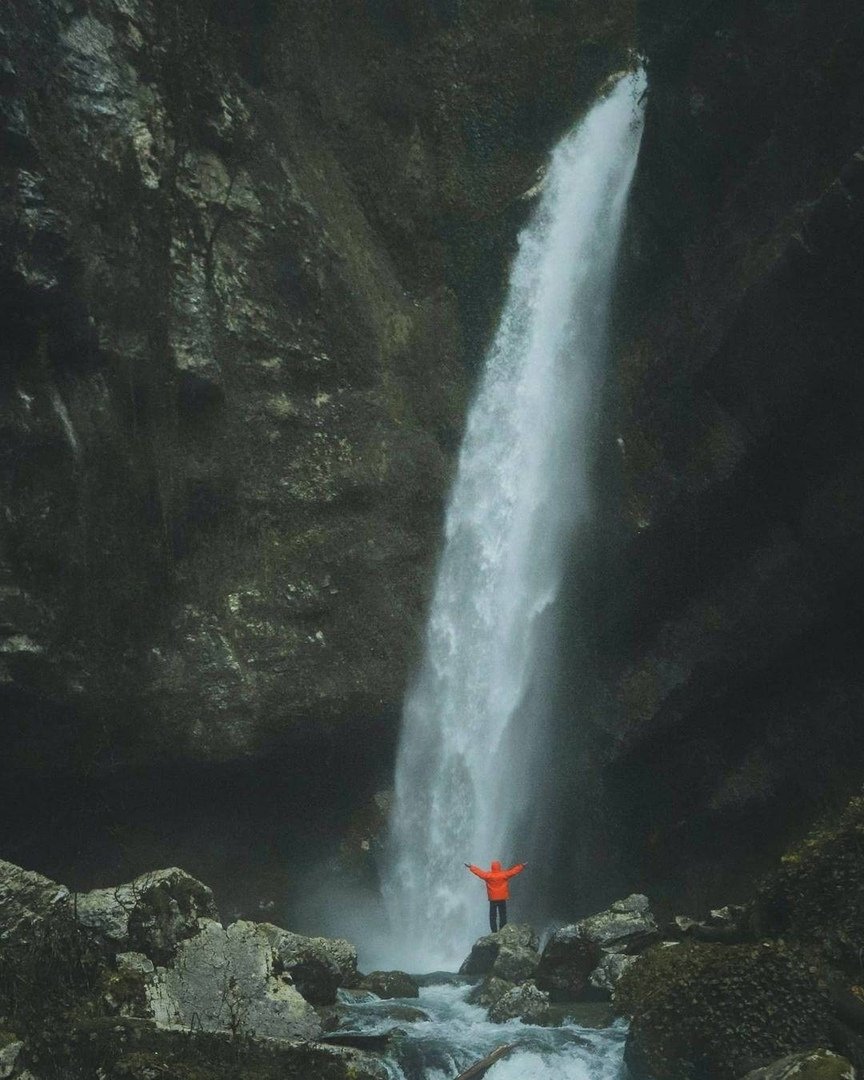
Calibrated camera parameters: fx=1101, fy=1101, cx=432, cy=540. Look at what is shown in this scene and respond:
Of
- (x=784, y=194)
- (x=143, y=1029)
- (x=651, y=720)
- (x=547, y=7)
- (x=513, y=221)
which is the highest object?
(x=547, y=7)

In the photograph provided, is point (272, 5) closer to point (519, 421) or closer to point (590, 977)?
point (519, 421)

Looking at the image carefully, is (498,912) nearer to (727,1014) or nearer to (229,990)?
(229,990)

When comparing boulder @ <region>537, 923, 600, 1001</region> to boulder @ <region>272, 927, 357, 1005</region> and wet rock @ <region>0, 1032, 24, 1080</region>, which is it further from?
wet rock @ <region>0, 1032, 24, 1080</region>

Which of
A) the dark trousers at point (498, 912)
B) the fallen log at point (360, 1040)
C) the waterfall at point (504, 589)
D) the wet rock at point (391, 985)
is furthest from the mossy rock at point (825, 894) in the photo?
the waterfall at point (504, 589)

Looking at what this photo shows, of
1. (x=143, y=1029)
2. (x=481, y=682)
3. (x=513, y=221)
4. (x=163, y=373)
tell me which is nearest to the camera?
(x=143, y=1029)

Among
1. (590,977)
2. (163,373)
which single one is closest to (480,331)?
(163,373)

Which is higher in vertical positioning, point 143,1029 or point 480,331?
point 480,331

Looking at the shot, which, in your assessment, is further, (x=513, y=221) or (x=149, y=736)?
(x=513, y=221)

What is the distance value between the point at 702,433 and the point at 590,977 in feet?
29.6

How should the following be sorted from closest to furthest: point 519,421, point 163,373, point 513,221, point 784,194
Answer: point 784,194, point 163,373, point 519,421, point 513,221

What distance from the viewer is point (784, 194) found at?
57.0ft

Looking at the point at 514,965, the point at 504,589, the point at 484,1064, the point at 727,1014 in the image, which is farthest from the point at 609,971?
the point at 504,589

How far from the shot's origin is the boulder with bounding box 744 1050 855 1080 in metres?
8.69

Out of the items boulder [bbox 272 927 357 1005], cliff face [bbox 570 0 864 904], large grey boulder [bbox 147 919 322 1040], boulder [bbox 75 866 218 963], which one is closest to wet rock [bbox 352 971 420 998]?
boulder [bbox 272 927 357 1005]
